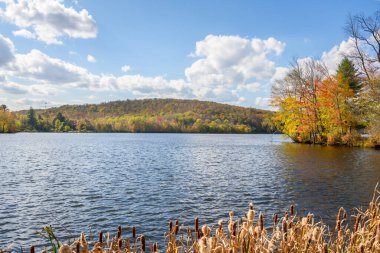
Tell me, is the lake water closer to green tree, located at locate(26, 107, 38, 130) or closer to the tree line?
the tree line

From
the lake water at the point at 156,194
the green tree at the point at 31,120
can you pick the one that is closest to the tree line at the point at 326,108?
the lake water at the point at 156,194

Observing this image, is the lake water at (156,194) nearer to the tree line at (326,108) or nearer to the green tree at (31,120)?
the tree line at (326,108)

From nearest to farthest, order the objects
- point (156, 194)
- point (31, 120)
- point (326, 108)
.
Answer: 1. point (156, 194)
2. point (326, 108)
3. point (31, 120)

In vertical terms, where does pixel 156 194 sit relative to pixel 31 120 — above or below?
below

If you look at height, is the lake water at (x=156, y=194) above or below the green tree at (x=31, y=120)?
below

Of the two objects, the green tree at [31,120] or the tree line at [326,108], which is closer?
the tree line at [326,108]

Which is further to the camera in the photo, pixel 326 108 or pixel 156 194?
pixel 326 108

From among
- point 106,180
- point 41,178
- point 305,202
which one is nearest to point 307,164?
point 305,202

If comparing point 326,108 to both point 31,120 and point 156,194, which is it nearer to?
point 156,194

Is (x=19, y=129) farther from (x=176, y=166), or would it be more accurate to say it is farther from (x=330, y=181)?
(x=330, y=181)

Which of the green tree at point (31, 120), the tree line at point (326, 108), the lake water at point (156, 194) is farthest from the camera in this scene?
the green tree at point (31, 120)

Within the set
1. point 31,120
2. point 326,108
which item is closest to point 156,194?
point 326,108

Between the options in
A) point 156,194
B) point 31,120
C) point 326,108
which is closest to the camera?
point 156,194

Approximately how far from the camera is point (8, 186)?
819 inches
